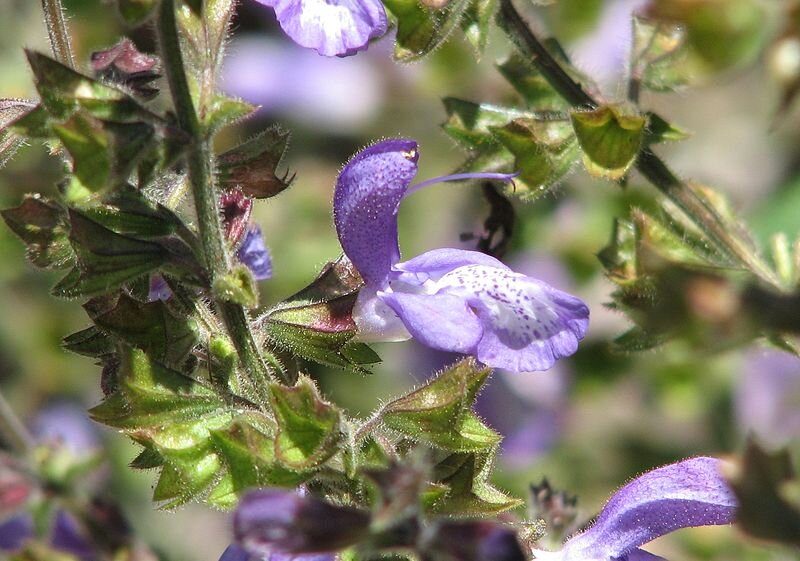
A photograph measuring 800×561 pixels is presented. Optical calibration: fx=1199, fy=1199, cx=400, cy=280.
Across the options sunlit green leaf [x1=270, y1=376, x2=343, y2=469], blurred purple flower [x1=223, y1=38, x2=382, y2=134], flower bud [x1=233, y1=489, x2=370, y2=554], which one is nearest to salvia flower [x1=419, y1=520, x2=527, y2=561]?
flower bud [x1=233, y1=489, x2=370, y2=554]

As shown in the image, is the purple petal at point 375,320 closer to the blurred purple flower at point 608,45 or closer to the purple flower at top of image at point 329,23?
the purple flower at top of image at point 329,23

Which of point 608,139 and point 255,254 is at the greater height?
point 608,139

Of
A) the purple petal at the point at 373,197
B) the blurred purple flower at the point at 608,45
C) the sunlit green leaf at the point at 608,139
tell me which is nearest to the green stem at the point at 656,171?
the sunlit green leaf at the point at 608,139

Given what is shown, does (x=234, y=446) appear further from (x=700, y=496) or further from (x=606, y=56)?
(x=606, y=56)

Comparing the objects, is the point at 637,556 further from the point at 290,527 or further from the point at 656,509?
the point at 290,527

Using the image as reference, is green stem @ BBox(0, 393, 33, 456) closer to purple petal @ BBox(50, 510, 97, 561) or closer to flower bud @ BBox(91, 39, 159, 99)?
purple petal @ BBox(50, 510, 97, 561)

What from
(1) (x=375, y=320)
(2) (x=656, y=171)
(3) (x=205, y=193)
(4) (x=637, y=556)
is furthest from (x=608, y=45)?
(3) (x=205, y=193)
